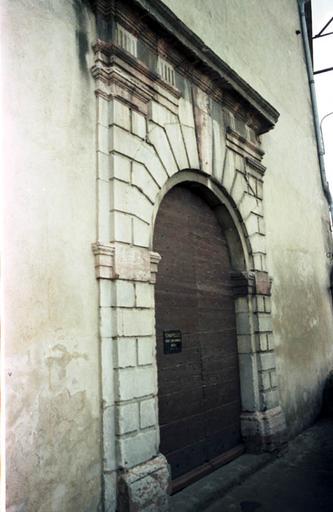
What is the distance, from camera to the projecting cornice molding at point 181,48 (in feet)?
12.6

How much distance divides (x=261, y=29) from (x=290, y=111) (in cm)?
152

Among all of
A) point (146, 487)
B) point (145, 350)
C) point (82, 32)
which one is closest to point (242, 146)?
point (82, 32)

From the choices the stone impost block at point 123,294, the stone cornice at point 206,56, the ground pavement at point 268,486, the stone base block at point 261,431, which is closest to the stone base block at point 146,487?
the ground pavement at point 268,486

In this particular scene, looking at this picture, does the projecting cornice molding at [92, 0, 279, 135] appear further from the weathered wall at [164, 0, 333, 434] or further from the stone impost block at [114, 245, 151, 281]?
the stone impost block at [114, 245, 151, 281]

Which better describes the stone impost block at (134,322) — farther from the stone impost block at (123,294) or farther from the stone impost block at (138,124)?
the stone impost block at (138,124)

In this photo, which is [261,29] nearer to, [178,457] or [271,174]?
[271,174]

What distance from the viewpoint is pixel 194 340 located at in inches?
185

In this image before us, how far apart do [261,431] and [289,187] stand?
13.0 ft

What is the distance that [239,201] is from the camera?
5508 millimetres

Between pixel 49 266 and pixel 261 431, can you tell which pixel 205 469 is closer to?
pixel 261 431

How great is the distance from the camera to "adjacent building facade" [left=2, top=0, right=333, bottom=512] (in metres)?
2.90

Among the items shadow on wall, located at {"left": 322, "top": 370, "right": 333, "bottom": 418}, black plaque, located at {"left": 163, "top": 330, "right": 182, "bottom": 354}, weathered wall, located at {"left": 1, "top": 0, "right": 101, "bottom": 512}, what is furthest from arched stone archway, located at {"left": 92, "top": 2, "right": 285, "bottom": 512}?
shadow on wall, located at {"left": 322, "top": 370, "right": 333, "bottom": 418}

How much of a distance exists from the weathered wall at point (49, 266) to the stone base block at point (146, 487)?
0.20 meters

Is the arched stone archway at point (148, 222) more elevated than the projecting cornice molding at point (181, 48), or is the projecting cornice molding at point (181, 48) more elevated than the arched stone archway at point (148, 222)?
the projecting cornice molding at point (181, 48)
